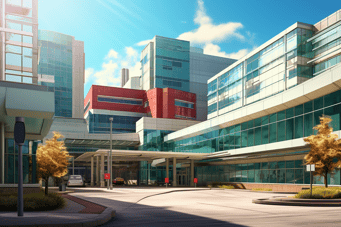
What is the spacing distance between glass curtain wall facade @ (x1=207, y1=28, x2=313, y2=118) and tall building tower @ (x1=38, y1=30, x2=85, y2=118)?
206 feet

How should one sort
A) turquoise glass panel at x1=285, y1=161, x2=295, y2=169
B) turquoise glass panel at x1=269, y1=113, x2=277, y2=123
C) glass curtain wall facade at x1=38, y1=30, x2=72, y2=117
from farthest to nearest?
glass curtain wall facade at x1=38, y1=30, x2=72, y2=117 < turquoise glass panel at x1=269, y1=113, x2=277, y2=123 < turquoise glass panel at x1=285, y1=161, x2=295, y2=169

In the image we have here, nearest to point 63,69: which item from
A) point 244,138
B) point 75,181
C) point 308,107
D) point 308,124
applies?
point 75,181

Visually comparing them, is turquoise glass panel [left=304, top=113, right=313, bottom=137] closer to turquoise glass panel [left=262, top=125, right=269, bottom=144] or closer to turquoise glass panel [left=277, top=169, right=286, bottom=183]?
turquoise glass panel [left=277, top=169, right=286, bottom=183]

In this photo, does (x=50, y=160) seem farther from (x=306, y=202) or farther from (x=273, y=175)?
(x=273, y=175)

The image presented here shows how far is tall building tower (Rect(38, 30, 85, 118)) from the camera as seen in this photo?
11131 cm

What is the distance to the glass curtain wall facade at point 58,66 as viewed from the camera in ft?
364

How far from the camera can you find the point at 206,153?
167 feet

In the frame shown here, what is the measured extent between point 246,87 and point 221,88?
925 centimetres

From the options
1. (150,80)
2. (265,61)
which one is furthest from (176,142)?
(150,80)

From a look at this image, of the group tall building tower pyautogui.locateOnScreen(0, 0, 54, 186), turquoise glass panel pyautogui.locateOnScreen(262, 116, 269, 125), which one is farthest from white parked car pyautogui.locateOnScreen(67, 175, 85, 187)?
turquoise glass panel pyautogui.locateOnScreen(262, 116, 269, 125)

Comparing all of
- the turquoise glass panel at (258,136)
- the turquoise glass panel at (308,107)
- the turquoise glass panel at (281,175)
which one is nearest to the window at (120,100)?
the turquoise glass panel at (258,136)

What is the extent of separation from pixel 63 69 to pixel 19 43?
89959mm

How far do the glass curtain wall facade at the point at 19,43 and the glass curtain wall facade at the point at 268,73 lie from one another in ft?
101

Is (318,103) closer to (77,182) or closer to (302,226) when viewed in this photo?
(302,226)
